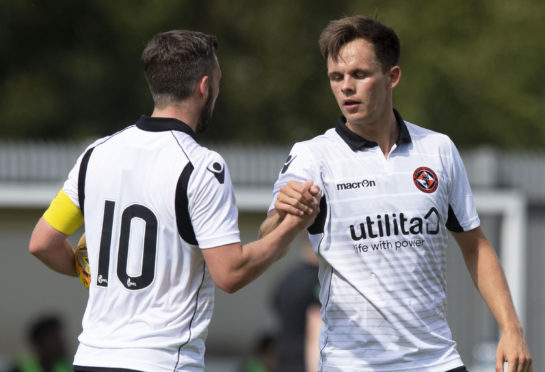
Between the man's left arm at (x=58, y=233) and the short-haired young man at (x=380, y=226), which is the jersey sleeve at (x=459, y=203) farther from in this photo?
the man's left arm at (x=58, y=233)

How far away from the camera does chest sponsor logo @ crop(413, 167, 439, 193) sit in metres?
4.27

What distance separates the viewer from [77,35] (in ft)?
99.9

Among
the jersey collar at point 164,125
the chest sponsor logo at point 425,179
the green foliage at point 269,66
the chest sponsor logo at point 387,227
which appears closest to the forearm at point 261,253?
the chest sponsor logo at point 387,227

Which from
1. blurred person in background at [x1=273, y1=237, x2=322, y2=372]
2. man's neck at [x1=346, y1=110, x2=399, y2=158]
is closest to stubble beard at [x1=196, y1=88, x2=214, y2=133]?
man's neck at [x1=346, y1=110, x2=399, y2=158]

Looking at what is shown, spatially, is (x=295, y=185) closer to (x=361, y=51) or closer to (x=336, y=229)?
(x=336, y=229)

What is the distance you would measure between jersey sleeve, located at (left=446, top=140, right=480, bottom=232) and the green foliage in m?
22.0

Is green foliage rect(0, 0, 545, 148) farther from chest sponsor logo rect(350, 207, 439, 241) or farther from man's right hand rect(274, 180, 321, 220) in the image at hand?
man's right hand rect(274, 180, 321, 220)

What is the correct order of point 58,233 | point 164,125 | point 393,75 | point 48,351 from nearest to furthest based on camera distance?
point 164,125, point 58,233, point 393,75, point 48,351

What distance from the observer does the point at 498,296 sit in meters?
4.35

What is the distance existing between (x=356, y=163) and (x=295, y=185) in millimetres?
424

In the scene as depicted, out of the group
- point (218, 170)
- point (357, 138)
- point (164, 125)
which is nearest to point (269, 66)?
point (357, 138)

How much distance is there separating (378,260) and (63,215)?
1337 mm

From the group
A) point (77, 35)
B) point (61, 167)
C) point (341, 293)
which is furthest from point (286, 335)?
point (77, 35)

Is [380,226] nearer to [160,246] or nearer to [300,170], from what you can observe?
[300,170]
